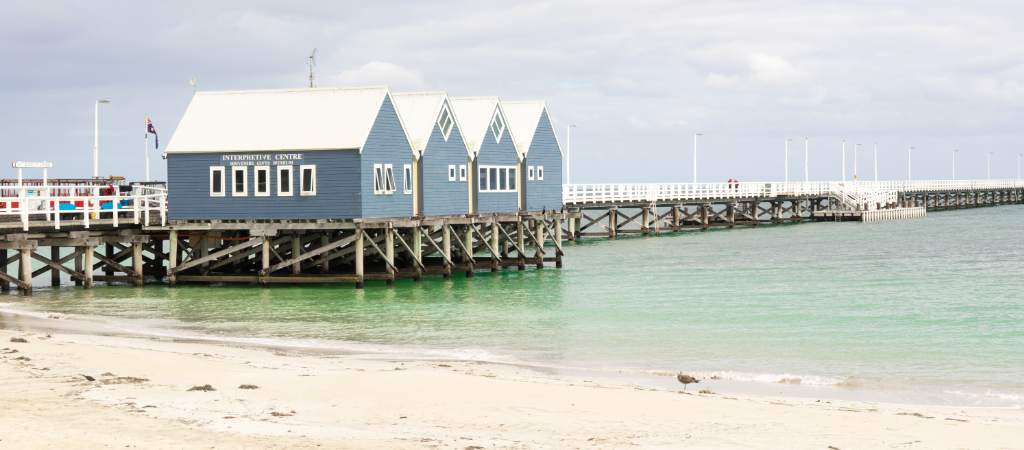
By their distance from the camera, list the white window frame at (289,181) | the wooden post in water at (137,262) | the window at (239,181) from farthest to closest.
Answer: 1. the wooden post in water at (137,262)
2. the window at (239,181)
3. the white window frame at (289,181)

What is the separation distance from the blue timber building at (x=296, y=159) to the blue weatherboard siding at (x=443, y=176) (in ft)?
4.19

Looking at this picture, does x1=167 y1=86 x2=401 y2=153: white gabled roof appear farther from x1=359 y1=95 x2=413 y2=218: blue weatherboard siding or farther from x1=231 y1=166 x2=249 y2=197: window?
x1=231 y1=166 x2=249 y2=197: window

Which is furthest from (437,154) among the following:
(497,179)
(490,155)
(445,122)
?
(497,179)

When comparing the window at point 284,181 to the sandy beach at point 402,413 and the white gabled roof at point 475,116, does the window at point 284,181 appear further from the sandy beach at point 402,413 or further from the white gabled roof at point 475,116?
the sandy beach at point 402,413

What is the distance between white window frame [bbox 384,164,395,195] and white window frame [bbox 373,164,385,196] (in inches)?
6.5

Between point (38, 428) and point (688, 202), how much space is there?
211ft

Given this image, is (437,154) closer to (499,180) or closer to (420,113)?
(420,113)

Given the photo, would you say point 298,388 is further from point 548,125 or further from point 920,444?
point 548,125

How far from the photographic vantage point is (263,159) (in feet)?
103

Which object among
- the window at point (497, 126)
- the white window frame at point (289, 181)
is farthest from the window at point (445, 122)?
the white window frame at point (289, 181)

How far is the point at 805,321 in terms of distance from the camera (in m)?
25.6

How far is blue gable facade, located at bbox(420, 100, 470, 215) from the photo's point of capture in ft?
113

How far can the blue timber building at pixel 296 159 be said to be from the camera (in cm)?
3059

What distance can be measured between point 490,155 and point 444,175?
410 centimetres
